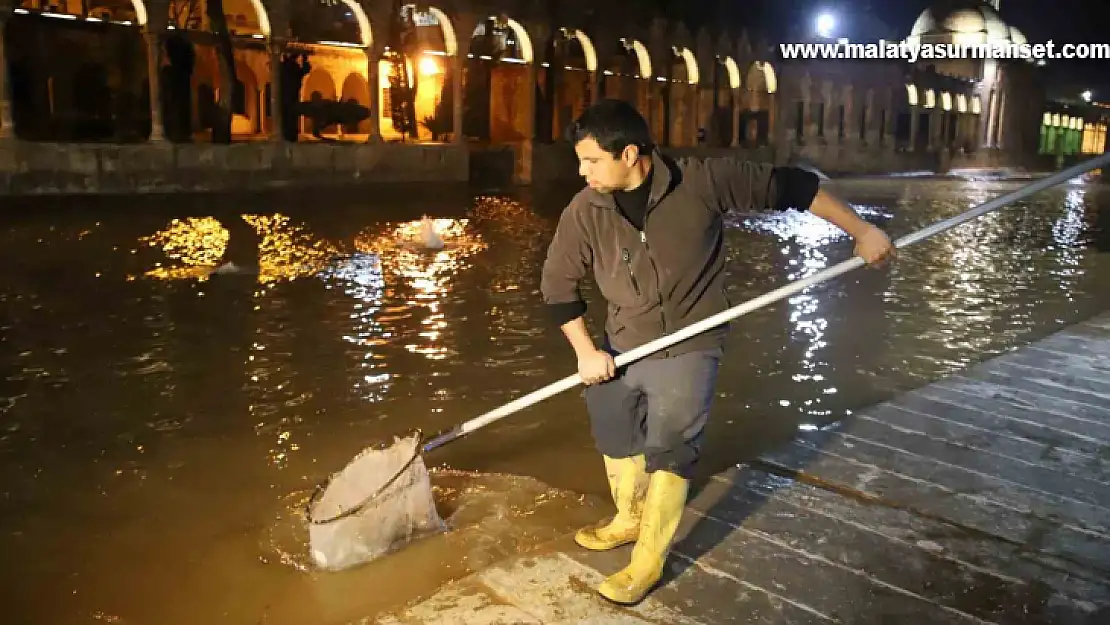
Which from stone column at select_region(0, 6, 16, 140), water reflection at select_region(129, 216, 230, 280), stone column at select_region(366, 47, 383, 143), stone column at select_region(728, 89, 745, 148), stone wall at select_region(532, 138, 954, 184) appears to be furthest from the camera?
stone column at select_region(728, 89, 745, 148)

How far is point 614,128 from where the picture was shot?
9.11ft

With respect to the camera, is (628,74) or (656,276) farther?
(628,74)

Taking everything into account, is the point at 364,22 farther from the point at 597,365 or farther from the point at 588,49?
the point at 597,365

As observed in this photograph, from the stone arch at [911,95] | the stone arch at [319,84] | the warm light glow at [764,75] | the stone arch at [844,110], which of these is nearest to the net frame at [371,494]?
the stone arch at [319,84]

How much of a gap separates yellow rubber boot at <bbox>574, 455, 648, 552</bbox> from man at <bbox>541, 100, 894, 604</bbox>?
6.0 inches

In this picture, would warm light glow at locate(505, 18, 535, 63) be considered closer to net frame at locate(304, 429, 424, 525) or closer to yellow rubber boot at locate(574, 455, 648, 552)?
net frame at locate(304, 429, 424, 525)

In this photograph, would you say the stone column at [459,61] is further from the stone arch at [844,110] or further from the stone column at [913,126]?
the stone column at [913,126]

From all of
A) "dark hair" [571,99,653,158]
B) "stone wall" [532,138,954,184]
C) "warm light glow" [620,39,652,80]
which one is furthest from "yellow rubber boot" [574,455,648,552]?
"warm light glow" [620,39,652,80]

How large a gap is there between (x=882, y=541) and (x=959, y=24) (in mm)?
56812

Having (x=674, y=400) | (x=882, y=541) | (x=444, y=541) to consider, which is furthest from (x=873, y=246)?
(x=444, y=541)

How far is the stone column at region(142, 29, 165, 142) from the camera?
17188 millimetres

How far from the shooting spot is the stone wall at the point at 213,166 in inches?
600

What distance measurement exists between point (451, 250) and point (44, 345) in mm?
5817

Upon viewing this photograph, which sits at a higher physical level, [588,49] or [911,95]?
[588,49]
